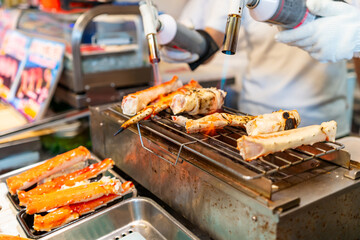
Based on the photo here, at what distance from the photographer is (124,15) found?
121 inches

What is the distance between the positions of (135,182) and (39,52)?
2061 mm

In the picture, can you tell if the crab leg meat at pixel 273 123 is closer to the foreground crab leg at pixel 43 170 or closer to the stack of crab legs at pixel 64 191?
the stack of crab legs at pixel 64 191

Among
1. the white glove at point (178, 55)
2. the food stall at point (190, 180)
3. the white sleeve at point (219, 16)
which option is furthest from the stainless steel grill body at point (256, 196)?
the white sleeve at point (219, 16)

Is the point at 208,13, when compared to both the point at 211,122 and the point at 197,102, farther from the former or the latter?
the point at 211,122

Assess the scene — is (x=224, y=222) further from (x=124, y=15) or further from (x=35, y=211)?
(x=124, y=15)

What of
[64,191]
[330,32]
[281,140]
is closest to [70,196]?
[64,191]

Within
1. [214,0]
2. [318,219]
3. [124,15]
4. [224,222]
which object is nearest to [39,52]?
[124,15]

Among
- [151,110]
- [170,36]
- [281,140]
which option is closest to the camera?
[281,140]

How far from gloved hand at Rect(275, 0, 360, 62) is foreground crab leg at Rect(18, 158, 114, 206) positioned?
111 centimetres

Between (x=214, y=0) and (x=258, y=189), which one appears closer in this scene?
(x=258, y=189)

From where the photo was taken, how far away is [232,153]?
124cm

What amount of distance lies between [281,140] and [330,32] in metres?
0.71

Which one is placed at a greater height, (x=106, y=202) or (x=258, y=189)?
(x=258, y=189)

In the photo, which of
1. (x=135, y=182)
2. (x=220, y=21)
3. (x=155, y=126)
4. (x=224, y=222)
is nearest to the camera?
(x=224, y=222)
